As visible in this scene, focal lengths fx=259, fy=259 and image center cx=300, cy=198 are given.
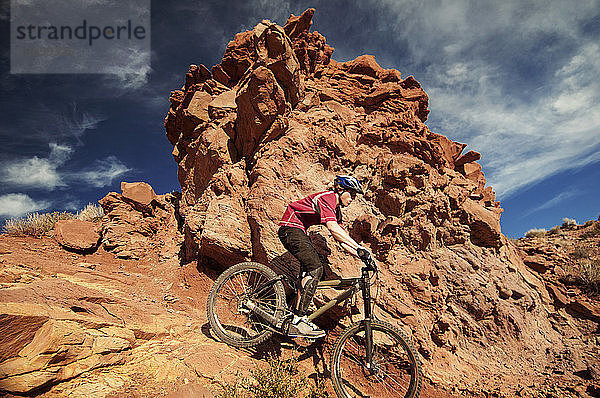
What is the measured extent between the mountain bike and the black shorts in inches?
13.2

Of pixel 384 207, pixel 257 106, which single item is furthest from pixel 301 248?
pixel 257 106

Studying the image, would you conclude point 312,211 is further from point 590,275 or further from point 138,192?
point 138,192

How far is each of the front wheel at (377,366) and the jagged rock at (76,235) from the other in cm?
749

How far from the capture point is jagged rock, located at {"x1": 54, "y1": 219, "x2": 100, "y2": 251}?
7.12 metres

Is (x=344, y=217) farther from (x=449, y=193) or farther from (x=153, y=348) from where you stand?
(x=153, y=348)

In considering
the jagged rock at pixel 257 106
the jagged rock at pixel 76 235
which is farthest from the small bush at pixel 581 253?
the jagged rock at pixel 76 235

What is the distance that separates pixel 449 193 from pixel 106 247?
964 centimetres

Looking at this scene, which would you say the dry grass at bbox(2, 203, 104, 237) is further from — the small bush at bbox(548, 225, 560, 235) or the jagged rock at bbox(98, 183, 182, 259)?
the small bush at bbox(548, 225, 560, 235)

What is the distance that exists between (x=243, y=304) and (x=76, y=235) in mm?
6164

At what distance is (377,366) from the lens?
371 cm

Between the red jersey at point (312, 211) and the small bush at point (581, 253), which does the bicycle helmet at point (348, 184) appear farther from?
the small bush at point (581, 253)

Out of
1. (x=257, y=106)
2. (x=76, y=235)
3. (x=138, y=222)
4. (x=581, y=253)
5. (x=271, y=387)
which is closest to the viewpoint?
(x=271, y=387)

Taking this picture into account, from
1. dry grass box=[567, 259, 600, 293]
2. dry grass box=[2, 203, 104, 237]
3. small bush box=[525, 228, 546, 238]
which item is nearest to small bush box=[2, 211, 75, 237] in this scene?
dry grass box=[2, 203, 104, 237]

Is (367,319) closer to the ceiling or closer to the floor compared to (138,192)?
closer to the floor
